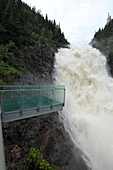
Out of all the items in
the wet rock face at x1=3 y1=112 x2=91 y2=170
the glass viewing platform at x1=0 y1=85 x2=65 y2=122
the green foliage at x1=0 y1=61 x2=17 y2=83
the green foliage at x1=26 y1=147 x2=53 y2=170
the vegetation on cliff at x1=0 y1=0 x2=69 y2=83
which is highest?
the vegetation on cliff at x1=0 y1=0 x2=69 y2=83

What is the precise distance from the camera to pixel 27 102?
446 cm

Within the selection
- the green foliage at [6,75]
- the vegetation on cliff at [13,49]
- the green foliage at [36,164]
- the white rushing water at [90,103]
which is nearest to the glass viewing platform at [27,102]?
the green foliage at [36,164]

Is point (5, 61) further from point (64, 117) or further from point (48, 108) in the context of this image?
point (64, 117)

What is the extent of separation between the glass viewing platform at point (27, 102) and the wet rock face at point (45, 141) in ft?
5.47

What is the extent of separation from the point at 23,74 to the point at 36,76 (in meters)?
2.07

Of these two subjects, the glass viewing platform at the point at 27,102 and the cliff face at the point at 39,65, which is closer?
the glass viewing platform at the point at 27,102

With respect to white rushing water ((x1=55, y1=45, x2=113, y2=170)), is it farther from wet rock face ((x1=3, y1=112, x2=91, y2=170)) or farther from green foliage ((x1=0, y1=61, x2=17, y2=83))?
green foliage ((x1=0, y1=61, x2=17, y2=83))

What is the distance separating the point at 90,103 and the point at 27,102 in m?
8.32

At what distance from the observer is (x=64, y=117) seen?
8.27 meters

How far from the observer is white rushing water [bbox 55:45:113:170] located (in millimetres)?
7320

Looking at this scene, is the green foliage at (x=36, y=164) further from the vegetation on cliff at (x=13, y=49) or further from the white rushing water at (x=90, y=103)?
the vegetation on cliff at (x=13, y=49)

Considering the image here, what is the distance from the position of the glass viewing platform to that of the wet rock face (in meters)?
1.67

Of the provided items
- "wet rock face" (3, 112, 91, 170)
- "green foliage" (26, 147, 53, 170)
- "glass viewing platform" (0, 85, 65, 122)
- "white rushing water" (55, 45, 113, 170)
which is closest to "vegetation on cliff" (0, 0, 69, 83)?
"glass viewing platform" (0, 85, 65, 122)

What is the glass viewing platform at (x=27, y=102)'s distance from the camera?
364 centimetres
